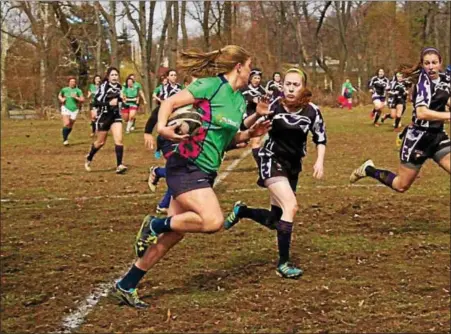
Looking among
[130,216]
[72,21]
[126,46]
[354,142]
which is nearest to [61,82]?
[72,21]

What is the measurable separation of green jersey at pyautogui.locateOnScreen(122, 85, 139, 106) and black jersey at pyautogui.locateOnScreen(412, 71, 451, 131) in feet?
66.3

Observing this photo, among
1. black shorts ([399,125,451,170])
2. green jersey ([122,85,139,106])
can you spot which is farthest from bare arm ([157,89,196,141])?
green jersey ([122,85,139,106])

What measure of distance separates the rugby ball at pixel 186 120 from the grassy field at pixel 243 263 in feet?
4.60

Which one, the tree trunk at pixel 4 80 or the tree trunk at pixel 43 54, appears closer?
the tree trunk at pixel 43 54

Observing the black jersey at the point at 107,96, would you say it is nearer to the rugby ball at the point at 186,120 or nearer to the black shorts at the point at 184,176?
the black shorts at the point at 184,176

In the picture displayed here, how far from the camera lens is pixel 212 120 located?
5.73 meters

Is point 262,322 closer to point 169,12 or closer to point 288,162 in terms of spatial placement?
point 288,162

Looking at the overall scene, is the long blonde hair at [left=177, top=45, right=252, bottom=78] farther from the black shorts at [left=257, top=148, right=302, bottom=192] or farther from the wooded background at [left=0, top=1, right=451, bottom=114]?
the wooded background at [left=0, top=1, right=451, bottom=114]

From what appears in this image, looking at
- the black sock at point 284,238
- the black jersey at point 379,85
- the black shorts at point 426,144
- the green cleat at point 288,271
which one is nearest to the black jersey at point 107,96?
the black shorts at point 426,144

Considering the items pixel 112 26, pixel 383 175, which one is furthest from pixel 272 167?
pixel 112 26

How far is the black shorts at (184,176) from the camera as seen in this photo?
5754 millimetres

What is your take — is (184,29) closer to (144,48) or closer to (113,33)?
(144,48)

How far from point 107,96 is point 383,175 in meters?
7.36

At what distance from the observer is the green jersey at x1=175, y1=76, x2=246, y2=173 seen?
5688 millimetres
